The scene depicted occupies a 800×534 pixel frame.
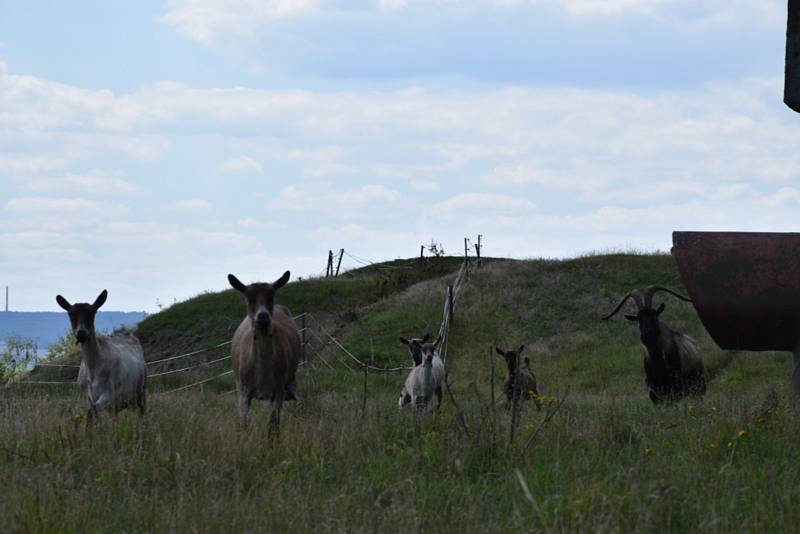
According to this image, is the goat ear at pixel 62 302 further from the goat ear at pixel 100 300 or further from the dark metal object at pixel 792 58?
the dark metal object at pixel 792 58

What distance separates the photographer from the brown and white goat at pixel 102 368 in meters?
12.4

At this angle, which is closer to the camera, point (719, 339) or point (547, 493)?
point (547, 493)

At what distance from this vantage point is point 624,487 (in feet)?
22.3

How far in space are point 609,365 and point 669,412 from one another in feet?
45.6

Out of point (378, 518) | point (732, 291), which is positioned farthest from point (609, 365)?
point (378, 518)

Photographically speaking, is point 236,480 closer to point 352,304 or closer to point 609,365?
point 609,365

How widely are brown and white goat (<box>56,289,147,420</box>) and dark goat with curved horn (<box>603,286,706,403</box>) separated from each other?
701cm

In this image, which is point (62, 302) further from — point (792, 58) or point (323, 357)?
point (323, 357)

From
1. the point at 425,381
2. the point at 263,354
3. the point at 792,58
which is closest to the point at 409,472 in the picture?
the point at 263,354

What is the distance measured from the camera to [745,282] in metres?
9.62

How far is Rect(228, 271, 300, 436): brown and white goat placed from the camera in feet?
38.2

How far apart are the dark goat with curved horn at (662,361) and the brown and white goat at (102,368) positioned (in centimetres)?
701

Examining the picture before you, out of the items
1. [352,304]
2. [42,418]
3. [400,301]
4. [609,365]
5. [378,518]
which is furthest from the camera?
[352,304]

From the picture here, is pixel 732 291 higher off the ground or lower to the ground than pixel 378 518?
higher
